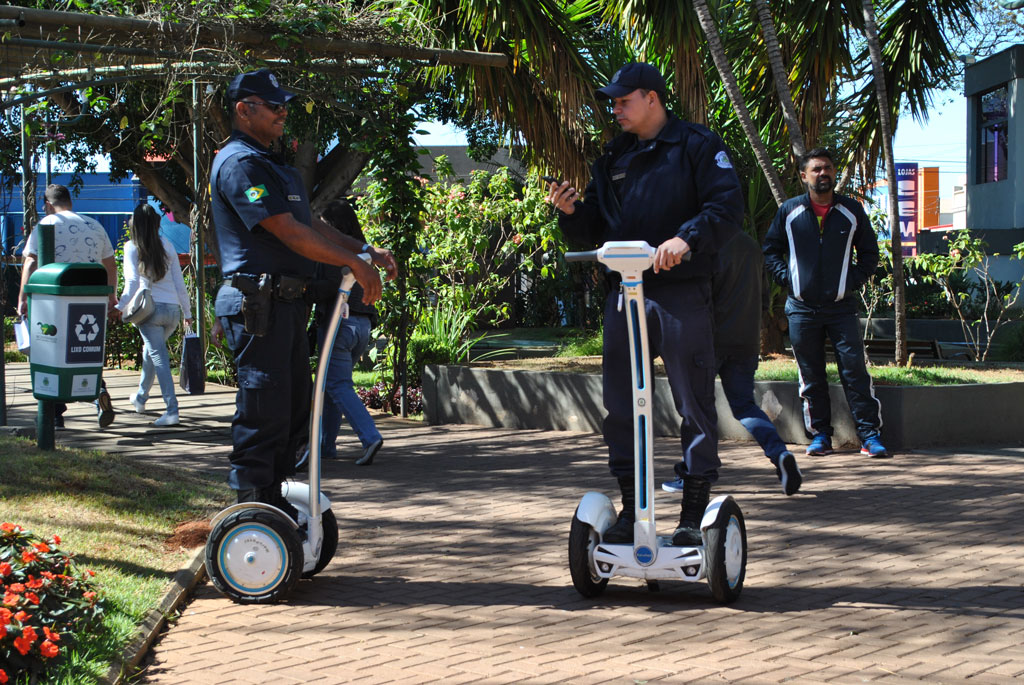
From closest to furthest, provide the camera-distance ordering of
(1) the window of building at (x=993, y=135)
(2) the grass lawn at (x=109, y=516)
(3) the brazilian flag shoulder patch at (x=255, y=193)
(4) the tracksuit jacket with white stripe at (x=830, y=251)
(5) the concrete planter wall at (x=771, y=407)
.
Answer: (2) the grass lawn at (x=109, y=516) → (3) the brazilian flag shoulder patch at (x=255, y=193) → (4) the tracksuit jacket with white stripe at (x=830, y=251) → (5) the concrete planter wall at (x=771, y=407) → (1) the window of building at (x=993, y=135)

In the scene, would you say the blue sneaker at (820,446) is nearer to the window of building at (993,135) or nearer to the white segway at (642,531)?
A: the white segway at (642,531)

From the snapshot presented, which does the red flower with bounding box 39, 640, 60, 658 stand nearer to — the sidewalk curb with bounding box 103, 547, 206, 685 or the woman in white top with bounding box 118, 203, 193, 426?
the sidewalk curb with bounding box 103, 547, 206, 685

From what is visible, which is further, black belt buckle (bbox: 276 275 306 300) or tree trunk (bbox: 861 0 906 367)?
tree trunk (bbox: 861 0 906 367)

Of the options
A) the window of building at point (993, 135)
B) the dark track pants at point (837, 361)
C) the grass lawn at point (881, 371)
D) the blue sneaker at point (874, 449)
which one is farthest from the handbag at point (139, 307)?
the window of building at point (993, 135)

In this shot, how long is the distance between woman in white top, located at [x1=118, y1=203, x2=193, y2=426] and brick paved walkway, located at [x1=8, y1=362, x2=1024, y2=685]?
302cm

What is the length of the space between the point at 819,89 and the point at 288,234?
26.2 feet

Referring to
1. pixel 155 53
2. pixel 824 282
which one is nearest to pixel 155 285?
pixel 155 53

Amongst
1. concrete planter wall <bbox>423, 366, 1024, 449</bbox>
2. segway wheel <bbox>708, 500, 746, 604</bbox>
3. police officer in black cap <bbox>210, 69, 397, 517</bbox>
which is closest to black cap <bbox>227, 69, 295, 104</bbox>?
police officer in black cap <bbox>210, 69, 397, 517</bbox>

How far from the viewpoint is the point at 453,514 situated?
648 cm

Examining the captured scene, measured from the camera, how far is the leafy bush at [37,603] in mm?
3391

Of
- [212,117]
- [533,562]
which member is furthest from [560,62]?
[533,562]

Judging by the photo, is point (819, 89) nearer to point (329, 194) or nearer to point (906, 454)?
point (906, 454)

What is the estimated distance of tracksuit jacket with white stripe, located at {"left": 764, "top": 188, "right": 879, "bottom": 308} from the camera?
796cm

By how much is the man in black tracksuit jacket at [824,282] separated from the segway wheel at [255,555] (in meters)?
4.61
